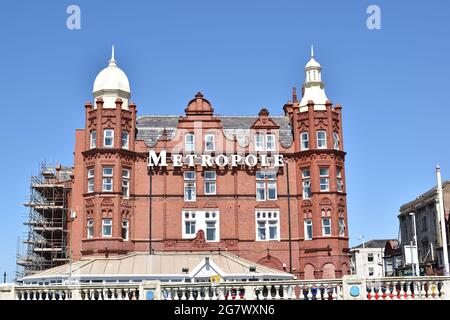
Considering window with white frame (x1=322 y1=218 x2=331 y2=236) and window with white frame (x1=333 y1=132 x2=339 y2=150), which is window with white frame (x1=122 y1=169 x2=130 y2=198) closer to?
window with white frame (x1=322 y1=218 x2=331 y2=236)

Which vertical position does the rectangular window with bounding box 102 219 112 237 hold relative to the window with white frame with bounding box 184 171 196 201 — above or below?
below

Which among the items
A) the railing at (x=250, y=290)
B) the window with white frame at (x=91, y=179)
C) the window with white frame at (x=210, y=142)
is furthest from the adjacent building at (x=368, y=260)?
the railing at (x=250, y=290)

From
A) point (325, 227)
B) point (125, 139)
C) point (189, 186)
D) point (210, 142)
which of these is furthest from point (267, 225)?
point (125, 139)

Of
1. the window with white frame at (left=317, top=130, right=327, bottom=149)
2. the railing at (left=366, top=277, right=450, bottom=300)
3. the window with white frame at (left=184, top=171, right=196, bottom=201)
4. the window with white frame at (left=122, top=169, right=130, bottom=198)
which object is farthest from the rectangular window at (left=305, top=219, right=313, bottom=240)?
the railing at (left=366, top=277, right=450, bottom=300)

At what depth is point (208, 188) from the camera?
56.7 meters

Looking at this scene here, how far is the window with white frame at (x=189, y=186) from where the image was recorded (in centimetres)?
5628

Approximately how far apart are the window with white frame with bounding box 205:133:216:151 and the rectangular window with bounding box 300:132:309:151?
315 inches

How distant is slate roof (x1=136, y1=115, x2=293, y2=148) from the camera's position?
5834 centimetres

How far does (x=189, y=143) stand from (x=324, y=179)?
1259 cm

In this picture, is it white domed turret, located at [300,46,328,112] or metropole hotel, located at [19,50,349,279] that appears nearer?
metropole hotel, located at [19,50,349,279]

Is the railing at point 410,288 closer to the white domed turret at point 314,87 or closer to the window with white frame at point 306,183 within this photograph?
the window with white frame at point 306,183

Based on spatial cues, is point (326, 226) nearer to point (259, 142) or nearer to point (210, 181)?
point (259, 142)
